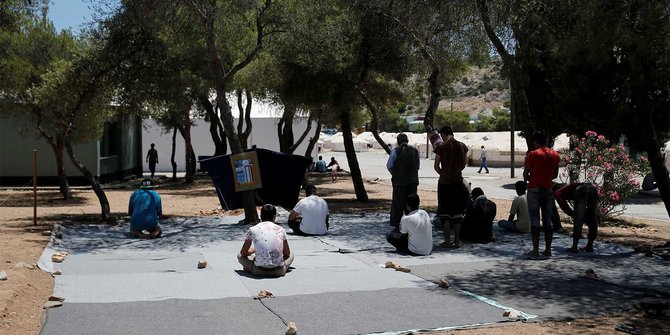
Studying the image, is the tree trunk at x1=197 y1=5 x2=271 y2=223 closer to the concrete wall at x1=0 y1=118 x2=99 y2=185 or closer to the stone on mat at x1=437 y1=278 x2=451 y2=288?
the stone on mat at x1=437 y1=278 x2=451 y2=288

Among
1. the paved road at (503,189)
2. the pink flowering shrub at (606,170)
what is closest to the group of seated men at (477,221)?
the pink flowering shrub at (606,170)

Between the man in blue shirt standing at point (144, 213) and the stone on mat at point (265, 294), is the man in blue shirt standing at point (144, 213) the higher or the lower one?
the higher one

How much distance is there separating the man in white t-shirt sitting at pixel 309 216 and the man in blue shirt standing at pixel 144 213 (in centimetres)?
218

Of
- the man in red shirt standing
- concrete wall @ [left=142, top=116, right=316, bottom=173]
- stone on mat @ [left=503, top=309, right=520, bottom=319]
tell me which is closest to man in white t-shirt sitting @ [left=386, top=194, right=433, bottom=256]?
the man in red shirt standing

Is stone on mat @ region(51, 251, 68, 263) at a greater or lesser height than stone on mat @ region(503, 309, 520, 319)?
greater

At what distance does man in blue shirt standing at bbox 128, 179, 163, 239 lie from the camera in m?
12.2

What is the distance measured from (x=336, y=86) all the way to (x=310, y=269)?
9.68m

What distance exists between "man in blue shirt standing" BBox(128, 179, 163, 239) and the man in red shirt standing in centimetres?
585

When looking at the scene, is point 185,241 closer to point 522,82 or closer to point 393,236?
point 393,236

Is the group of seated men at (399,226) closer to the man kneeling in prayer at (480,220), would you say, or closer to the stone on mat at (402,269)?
the man kneeling in prayer at (480,220)

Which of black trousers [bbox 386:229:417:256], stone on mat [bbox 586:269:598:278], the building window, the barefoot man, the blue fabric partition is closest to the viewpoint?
stone on mat [bbox 586:269:598:278]

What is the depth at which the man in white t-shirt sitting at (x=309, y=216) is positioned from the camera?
39.9 ft

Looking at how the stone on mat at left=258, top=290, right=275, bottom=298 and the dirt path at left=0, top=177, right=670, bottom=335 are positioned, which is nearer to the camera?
the dirt path at left=0, top=177, right=670, bottom=335

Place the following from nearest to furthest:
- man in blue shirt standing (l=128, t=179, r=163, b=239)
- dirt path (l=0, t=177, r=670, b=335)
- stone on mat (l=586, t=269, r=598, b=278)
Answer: dirt path (l=0, t=177, r=670, b=335), stone on mat (l=586, t=269, r=598, b=278), man in blue shirt standing (l=128, t=179, r=163, b=239)
